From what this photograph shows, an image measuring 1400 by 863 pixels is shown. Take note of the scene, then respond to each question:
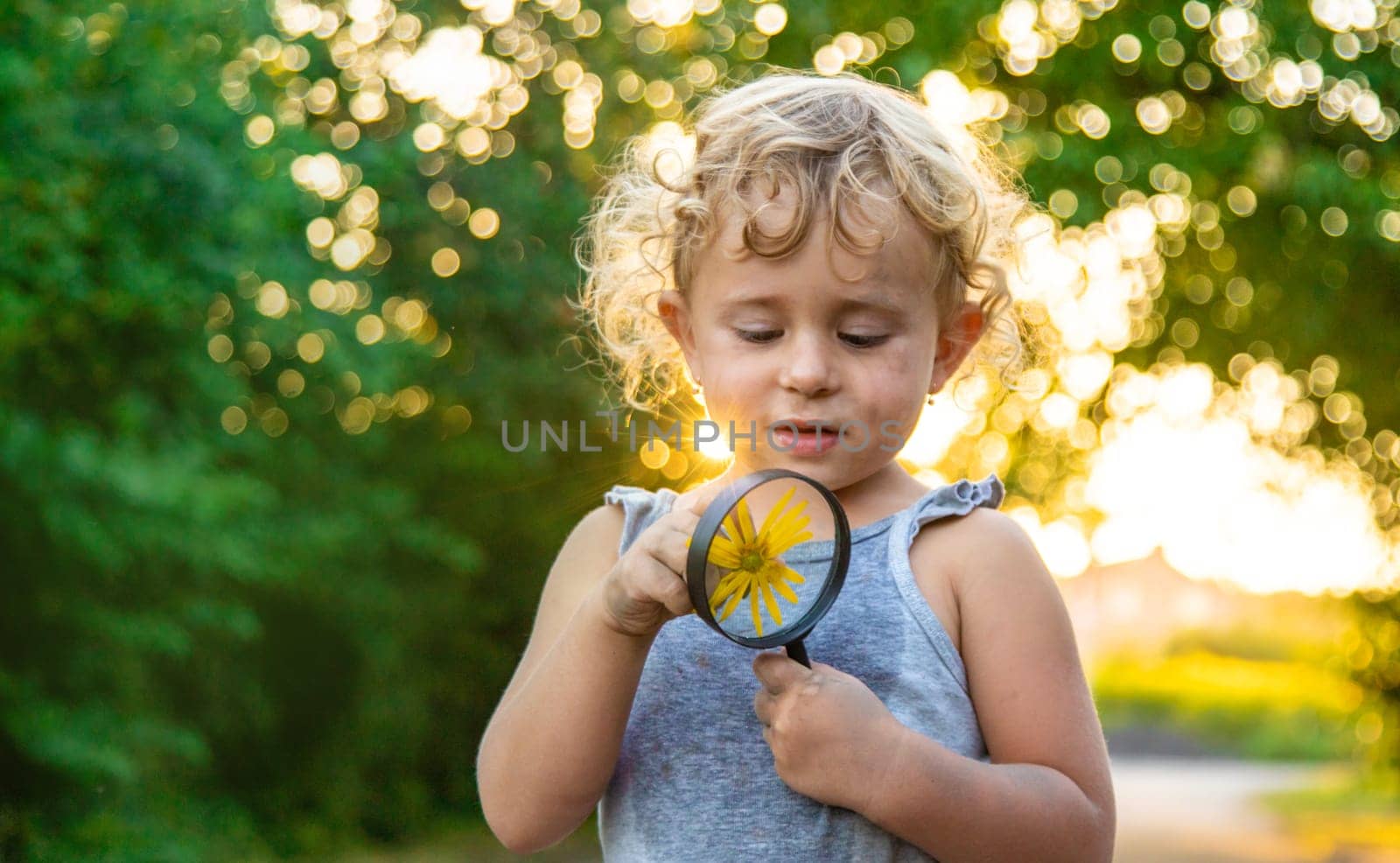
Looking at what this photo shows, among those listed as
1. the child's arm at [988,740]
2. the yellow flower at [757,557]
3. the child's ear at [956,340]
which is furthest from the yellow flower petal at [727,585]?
the child's ear at [956,340]

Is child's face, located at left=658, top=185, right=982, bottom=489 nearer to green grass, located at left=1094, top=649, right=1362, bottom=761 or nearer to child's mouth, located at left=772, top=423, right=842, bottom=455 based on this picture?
child's mouth, located at left=772, top=423, right=842, bottom=455

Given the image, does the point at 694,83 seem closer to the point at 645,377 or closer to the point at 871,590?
the point at 645,377

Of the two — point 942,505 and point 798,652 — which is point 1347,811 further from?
point 798,652

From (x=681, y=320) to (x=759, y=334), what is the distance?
240 millimetres

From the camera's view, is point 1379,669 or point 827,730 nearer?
point 827,730

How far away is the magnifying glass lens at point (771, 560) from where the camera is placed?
164 cm

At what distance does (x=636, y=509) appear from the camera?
2.00m

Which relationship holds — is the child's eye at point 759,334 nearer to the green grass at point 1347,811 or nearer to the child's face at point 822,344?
the child's face at point 822,344

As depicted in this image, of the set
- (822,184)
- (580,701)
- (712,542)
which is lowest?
(580,701)

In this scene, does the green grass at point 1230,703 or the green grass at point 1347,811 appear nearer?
the green grass at point 1347,811

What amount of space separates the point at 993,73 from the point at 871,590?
23.2 feet

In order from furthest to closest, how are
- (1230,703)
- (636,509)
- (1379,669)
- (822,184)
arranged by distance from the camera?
(1230,703) → (1379,669) → (636,509) → (822,184)

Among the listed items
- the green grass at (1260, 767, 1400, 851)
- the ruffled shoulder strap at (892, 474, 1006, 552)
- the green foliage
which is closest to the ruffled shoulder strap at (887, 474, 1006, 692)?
the ruffled shoulder strap at (892, 474, 1006, 552)

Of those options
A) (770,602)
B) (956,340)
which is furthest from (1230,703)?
(770,602)
